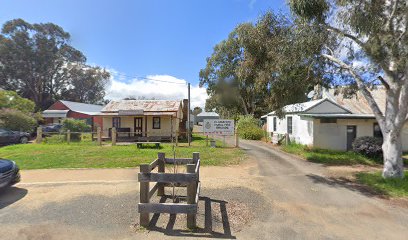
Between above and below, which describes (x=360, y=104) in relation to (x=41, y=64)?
below

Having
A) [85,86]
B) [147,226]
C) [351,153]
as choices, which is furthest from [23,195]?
[85,86]

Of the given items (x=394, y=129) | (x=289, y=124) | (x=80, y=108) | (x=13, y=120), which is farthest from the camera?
(x=80, y=108)

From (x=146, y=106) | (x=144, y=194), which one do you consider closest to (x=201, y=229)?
(x=144, y=194)

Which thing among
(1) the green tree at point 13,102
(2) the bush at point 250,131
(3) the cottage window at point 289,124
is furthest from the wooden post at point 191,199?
(1) the green tree at point 13,102

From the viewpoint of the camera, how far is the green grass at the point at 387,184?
7772 millimetres

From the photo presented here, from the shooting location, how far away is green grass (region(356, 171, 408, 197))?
777 cm

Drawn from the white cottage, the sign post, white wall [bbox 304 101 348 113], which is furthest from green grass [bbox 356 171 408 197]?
the sign post

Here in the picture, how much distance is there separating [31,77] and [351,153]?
55044mm

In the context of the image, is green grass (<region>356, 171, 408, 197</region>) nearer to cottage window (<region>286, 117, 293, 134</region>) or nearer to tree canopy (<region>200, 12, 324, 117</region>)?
tree canopy (<region>200, 12, 324, 117</region>)

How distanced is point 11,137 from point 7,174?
17.7m

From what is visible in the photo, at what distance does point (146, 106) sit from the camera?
Result: 83.8ft

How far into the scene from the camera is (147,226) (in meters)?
5.09

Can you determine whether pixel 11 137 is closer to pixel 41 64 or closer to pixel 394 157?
pixel 394 157

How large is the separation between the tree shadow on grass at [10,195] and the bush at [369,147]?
15221 mm
